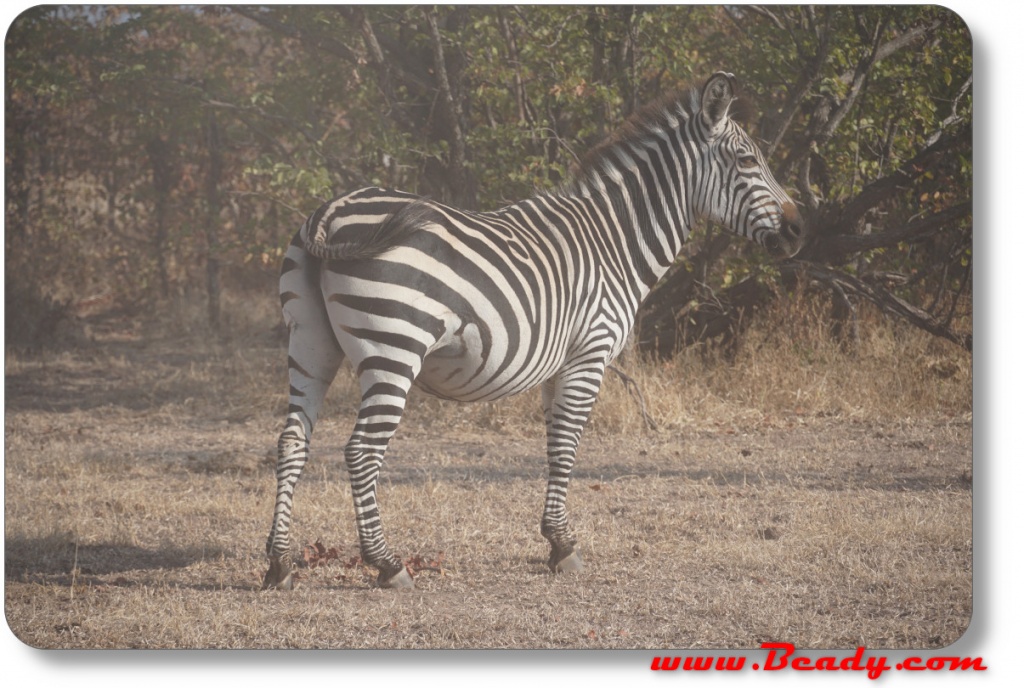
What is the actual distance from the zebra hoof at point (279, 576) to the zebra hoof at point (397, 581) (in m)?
0.41

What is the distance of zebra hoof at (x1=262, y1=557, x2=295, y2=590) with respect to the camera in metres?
4.86

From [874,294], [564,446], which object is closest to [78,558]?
[564,446]

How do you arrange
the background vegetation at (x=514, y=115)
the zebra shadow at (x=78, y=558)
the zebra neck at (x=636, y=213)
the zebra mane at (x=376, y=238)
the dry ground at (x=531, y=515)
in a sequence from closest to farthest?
the zebra mane at (x=376, y=238)
the dry ground at (x=531, y=515)
the zebra shadow at (x=78, y=558)
the zebra neck at (x=636, y=213)
the background vegetation at (x=514, y=115)

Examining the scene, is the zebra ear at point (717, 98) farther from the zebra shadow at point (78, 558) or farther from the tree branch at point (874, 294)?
the zebra shadow at point (78, 558)

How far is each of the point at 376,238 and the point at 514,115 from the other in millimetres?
4353

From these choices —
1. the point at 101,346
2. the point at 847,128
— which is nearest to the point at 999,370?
the point at 847,128

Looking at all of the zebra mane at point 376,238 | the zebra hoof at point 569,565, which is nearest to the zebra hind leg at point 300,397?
the zebra mane at point 376,238

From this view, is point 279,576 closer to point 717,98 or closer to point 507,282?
point 507,282

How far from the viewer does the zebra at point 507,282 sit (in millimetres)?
4559

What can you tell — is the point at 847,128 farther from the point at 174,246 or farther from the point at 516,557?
the point at 174,246

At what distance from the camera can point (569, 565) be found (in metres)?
5.26

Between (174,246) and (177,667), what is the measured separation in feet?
28.6

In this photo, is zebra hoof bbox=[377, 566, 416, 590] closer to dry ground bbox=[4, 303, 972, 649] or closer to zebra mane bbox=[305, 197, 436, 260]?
dry ground bbox=[4, 303, 972, 649]

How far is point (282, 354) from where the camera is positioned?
11578 millimetres
